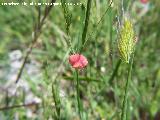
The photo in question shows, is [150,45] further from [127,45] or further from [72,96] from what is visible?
[127,45]

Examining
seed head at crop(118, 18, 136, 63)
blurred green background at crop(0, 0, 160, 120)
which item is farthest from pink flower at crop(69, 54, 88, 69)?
blurred green background at crop(0, 0, 160, 120)

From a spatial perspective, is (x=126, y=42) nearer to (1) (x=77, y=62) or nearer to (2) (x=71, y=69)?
(1) (x=77, y=62)

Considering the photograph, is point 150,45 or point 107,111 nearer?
point 107,111

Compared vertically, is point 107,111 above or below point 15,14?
below

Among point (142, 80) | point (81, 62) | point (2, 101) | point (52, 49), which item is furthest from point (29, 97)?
point (81, 62)

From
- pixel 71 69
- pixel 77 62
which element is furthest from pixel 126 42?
pixel 71 69

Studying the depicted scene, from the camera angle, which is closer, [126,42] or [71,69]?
[126,42]

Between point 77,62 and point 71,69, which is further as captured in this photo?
point 71,69

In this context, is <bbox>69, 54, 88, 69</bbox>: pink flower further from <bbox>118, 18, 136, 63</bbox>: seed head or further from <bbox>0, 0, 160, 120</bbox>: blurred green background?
<bbox>0, 0, 160, 120</bbox>: blurred green background
